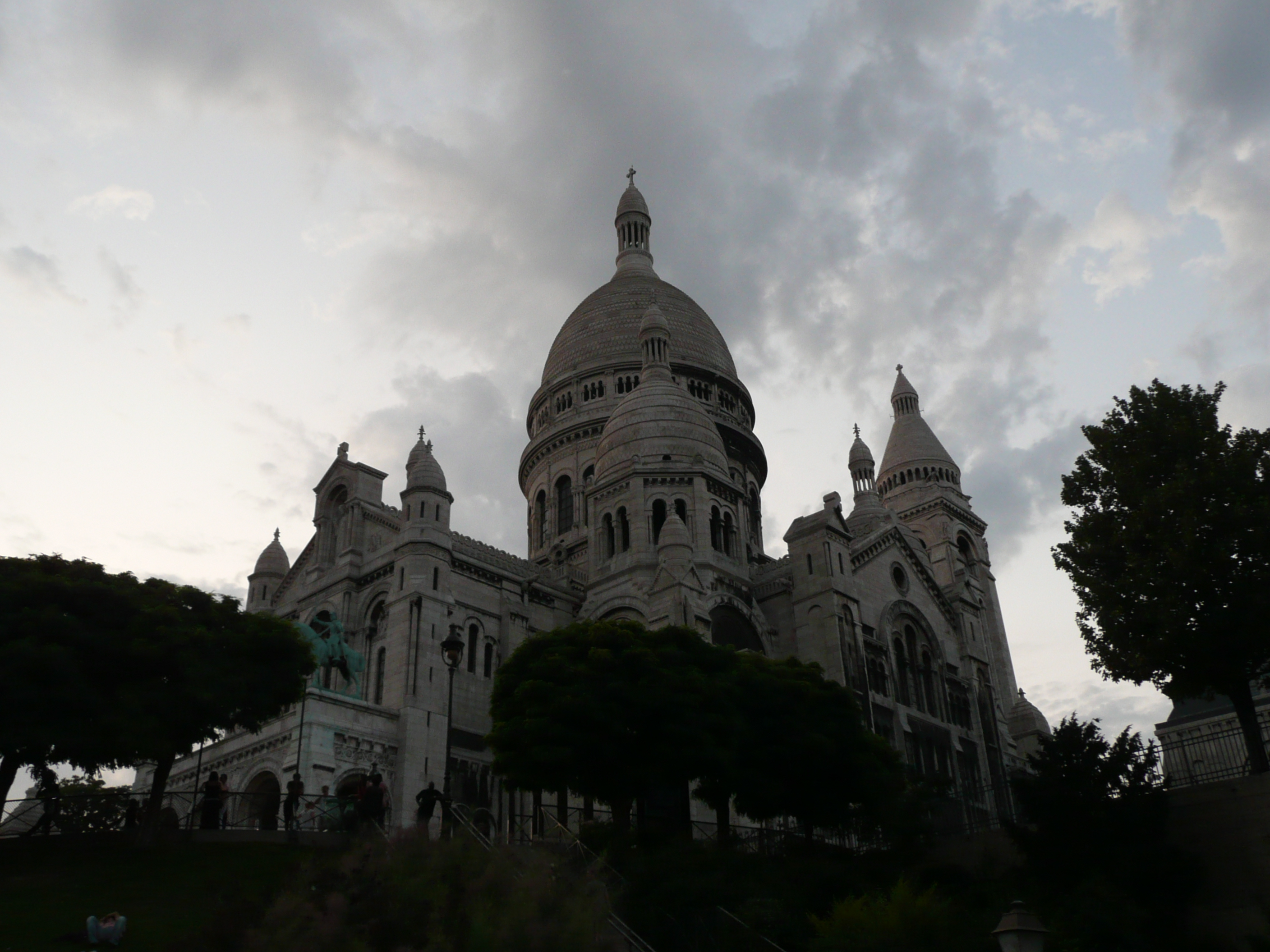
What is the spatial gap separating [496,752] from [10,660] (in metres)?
13.5

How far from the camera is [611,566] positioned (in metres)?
52.9

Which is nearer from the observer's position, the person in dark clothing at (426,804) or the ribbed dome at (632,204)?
the person in dark clothing at (426,804)

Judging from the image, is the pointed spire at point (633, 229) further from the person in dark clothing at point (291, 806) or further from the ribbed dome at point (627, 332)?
the person in dark clothing at point (291, 806)

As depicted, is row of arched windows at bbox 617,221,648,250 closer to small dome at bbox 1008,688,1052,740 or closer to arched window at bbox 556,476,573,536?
arched window at bbox 556,476,573,536

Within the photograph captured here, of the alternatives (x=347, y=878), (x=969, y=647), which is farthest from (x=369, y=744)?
(x=969, y=647)

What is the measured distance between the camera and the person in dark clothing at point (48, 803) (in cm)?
2889

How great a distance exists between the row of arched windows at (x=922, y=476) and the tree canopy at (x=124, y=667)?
5323 centimetres

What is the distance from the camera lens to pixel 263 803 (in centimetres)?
3891

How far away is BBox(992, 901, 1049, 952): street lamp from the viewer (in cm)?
1786

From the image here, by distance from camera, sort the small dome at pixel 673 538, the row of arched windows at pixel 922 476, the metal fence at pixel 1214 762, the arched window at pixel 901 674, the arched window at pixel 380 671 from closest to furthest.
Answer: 1. the metal fence at pixel 1214 762
2. the arched window at pixel 380 671
3. the small dome at pixel 673 538
4. the arched window at pixel 901 674
5. the row of arched windows at pixel 922 476

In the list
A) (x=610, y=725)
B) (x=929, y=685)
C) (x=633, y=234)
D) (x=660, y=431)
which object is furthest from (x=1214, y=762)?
(x=633, y=234)

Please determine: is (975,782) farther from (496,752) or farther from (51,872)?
(51,872)

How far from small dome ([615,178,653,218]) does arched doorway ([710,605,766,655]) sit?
4527cm

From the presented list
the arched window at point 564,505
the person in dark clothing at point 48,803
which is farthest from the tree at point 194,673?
the arched window at point 564,505
